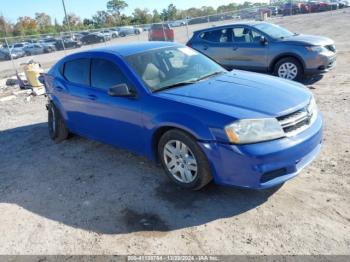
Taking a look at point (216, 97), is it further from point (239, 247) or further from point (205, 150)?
point (239, 247)

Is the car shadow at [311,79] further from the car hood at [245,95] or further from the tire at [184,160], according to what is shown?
the tire at [184,160]

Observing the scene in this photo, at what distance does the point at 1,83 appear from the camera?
14.2m

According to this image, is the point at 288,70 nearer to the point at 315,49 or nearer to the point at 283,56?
the point at 283,56

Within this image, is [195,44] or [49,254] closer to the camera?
[49,254]

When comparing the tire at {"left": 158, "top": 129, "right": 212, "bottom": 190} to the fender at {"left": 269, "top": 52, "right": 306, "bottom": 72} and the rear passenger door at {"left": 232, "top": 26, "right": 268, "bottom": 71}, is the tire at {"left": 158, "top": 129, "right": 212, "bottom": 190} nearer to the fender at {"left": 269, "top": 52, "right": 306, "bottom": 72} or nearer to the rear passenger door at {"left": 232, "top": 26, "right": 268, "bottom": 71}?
the fender at {"left": 269, "top": 52, "right": 306, "bottom": 72}

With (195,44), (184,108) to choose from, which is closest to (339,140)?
(184,108)

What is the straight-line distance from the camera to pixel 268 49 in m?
9.02

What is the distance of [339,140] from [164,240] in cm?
313

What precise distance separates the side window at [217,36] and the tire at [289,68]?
1.73 metres

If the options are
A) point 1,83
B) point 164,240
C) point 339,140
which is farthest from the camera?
point 1,83

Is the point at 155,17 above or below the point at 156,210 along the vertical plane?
below

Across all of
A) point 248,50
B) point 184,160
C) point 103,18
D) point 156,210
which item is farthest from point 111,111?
point 103,18

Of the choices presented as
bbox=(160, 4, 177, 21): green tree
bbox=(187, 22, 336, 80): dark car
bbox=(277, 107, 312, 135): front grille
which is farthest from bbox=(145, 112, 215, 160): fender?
bbox=(160, 4, 177, 21): green tree

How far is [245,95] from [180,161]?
1023 mm
